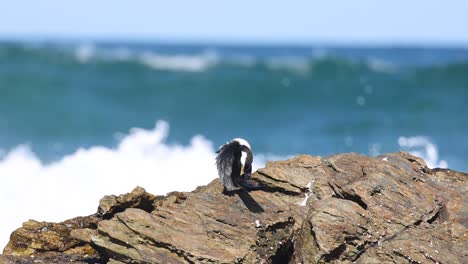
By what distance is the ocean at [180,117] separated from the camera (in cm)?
1525

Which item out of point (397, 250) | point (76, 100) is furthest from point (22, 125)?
point (397, 250)

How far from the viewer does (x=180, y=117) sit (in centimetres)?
2612

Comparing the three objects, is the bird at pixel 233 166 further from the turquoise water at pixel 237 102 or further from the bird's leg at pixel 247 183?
the turquoise water at pixel 237 102

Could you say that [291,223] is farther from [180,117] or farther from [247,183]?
[180,117]

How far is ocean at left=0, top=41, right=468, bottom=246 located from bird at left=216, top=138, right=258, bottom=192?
172 inches

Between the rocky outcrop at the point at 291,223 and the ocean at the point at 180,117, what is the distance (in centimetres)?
357

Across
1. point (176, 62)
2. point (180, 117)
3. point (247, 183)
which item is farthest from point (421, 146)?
point (176, 62)

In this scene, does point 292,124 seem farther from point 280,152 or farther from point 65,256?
point 65,256

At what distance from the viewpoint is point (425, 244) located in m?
7.62

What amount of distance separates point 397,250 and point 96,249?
2838 millimetres

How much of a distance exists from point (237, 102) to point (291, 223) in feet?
66.3

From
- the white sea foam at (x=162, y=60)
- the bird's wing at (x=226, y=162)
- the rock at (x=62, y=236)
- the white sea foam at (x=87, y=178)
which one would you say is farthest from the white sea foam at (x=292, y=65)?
the rock at (x=62, y=236)

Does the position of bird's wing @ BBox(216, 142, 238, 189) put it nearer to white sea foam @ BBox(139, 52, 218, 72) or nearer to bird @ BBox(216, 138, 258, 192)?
bird @ BBox(216, 138, 258, 192)

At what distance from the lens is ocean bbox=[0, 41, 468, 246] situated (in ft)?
50.0
